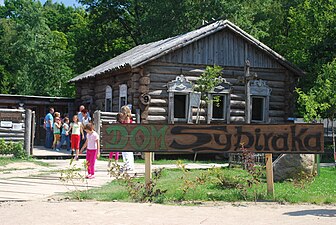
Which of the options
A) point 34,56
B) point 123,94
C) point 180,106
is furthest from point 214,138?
point 34,56

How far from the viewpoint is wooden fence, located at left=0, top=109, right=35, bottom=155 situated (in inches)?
799

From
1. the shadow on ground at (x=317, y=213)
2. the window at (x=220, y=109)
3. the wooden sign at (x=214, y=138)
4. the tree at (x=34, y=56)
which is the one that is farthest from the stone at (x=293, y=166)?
the tree at (x=34, y=56)

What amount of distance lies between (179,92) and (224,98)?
7.79 feet

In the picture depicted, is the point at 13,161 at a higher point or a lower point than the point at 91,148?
lower

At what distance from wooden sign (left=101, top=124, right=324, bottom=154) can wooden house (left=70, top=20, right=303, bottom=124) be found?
11.4 metres

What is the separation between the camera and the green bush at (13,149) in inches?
779

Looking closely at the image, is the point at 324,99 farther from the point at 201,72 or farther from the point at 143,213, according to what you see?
the point at 143,213

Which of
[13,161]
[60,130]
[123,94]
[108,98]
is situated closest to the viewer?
[13,161]

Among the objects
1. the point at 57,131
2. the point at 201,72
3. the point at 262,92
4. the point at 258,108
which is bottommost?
the point at 57,131

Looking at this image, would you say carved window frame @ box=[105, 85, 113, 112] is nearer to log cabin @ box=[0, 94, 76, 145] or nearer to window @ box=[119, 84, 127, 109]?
window @ box=[119, 84, 127, 109]

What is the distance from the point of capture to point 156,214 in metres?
9.06

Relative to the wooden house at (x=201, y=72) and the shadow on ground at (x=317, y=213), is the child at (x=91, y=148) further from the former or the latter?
the wooden house at (x=201, y=72)

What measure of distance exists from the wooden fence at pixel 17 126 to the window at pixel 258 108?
10.8 meters

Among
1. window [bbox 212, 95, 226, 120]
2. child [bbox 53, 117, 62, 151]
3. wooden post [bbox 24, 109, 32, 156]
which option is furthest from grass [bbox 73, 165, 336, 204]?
child [bbox 53, 117, 62, 151]
